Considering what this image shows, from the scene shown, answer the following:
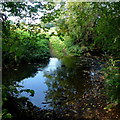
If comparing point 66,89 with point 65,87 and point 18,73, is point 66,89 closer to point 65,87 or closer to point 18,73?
point 65,87

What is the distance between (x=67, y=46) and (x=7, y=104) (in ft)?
29.3

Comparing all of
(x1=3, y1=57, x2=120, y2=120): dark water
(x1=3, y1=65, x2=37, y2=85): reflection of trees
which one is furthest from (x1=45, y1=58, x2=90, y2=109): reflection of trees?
(x1=3, y1=65, x2=37, y2=85): reflection of trees

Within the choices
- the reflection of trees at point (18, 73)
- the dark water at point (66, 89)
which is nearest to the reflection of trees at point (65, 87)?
the dark water at point (66, 89)

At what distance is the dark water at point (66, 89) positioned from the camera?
356 cm

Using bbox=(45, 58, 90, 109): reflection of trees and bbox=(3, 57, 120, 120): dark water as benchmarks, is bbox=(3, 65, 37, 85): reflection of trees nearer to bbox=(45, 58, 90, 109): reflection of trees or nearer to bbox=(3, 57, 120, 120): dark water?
bbox=(3, 57, 120, 120): dark water

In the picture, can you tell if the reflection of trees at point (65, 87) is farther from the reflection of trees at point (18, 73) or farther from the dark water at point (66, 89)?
the reflection of trees at point (18, 73)

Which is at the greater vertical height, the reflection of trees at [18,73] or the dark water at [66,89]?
the reflection of trees at [18,73]

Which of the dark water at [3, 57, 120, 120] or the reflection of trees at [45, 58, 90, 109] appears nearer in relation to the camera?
the dark water at [3, 57, 120, 120]

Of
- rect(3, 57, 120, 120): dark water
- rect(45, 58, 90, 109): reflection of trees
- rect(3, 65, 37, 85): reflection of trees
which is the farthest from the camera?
rect(3, 65, 37, 85): reflection of trees

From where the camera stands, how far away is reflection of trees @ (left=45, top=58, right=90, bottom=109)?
4035 mm

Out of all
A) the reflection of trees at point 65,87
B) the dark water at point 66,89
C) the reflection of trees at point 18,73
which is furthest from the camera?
the reflection of trees at point 18,73

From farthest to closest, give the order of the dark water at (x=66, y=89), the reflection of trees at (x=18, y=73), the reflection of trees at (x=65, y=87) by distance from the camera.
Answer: the reflection of trees at (x=18, y=73), the reflection of trees at (x=65, y=87), the dark water at (x=66, y=89)

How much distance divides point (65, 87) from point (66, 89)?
185 mm

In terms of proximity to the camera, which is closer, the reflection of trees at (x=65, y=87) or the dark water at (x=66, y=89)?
the dark water at (x=66, y=89)
